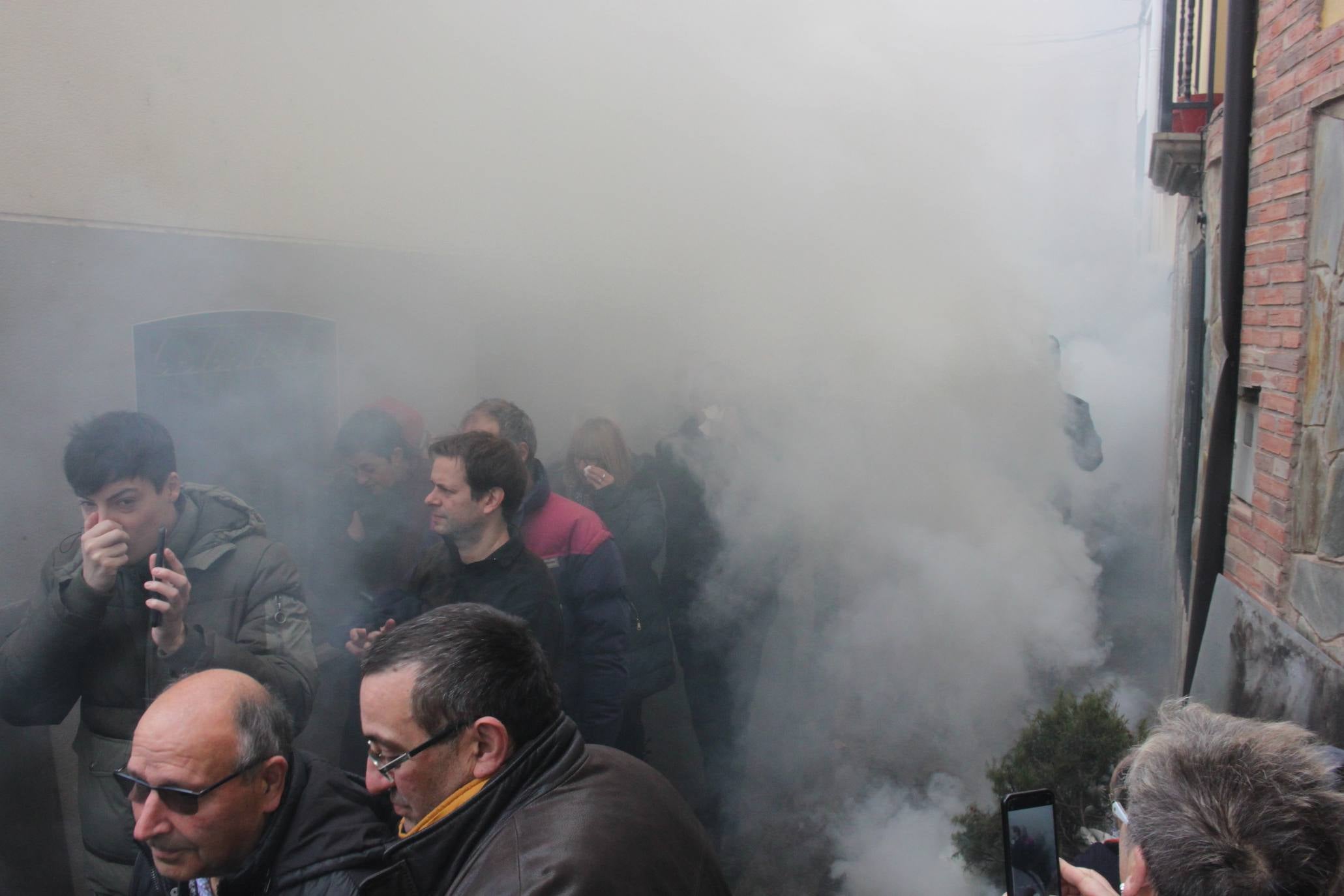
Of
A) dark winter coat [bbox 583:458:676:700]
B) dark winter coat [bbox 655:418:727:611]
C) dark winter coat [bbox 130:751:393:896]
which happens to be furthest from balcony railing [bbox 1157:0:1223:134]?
dark winter coat [bbox 130:751:393:896]

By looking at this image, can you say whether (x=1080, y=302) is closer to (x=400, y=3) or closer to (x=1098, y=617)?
(x=1098, y=617)

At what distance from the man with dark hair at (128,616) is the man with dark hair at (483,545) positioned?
0.34 m

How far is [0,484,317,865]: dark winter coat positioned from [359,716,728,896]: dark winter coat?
835 millimetres

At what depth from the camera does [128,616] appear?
189 centimetres

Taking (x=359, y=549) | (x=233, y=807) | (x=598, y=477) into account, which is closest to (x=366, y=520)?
(x=359, y=549)

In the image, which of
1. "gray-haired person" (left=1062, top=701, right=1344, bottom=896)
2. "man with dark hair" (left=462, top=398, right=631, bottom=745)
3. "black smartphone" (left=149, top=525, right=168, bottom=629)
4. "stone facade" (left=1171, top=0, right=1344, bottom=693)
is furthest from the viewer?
"man with dark hair" (left=462, top=398, right=631, bottom=745)

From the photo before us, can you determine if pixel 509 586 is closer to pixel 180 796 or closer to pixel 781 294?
pixel 180 796

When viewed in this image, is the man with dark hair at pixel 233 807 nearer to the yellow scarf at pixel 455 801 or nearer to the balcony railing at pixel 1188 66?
the yellow scarf at pixel 455 801

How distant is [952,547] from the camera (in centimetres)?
402

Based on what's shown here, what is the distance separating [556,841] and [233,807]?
1.63 ft

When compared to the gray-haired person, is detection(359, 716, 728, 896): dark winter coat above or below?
below

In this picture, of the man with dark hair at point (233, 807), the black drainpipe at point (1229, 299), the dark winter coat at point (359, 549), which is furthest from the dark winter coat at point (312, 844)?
the black drainpipe at point (1229, 299)

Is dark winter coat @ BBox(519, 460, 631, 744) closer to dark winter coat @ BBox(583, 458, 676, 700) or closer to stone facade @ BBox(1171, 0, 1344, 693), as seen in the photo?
dark winter coat @ BBox(583, 458, 676, 700)

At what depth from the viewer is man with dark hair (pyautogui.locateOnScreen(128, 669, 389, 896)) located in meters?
1.30
